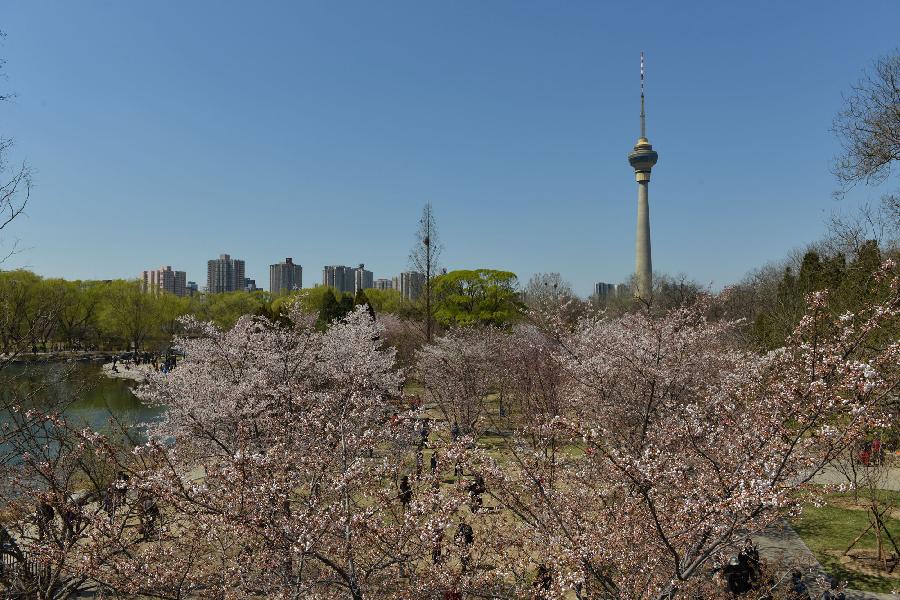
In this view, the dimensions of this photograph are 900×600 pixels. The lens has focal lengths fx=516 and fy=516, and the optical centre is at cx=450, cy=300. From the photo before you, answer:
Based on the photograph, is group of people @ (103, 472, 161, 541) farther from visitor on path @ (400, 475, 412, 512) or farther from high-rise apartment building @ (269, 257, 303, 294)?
high-rise apartment building @ (269, 257, 303, 294)

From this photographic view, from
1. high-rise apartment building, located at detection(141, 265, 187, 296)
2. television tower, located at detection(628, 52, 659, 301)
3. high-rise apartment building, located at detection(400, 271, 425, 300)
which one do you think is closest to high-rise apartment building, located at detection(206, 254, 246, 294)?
high-rise apartment building, located at detection(141, 265, 187, 296)

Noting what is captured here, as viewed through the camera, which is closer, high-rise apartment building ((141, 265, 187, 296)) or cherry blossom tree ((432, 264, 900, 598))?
cherry blossom tree ((432, 264, 900, 598))

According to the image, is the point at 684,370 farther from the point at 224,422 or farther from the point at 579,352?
the point at 224,422

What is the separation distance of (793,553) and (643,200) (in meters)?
62.9

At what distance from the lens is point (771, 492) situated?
3557 mm

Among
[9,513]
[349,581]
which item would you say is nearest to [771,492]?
[349,581]

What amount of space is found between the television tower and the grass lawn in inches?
1910

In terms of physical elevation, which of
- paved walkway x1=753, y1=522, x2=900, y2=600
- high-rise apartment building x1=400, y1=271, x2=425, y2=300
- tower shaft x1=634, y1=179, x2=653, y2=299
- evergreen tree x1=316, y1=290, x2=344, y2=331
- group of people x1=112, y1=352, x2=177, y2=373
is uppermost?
tower shaft x1=634, y1=179, x2=653, y2=299

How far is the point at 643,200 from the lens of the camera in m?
66.8

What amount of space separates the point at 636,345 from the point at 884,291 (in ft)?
24.1

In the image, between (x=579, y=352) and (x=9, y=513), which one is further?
(x=579, y=352)

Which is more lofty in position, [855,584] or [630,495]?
[630,495]

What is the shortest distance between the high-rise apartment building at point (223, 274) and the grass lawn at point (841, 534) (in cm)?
14614

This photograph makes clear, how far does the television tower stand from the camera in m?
63.1
